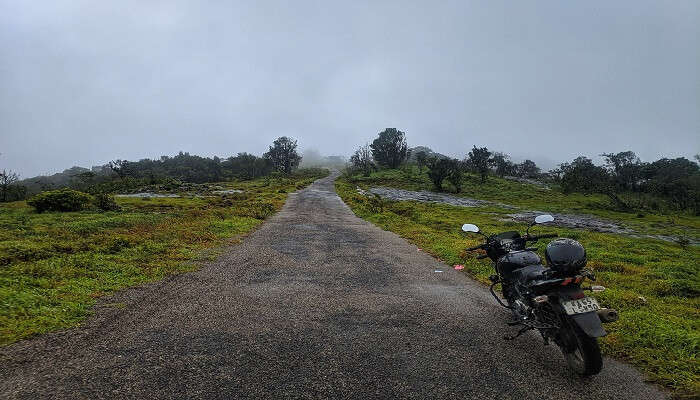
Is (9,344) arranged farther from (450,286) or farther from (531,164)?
(531,164)

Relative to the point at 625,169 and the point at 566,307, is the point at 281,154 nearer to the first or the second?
the point at 625,169

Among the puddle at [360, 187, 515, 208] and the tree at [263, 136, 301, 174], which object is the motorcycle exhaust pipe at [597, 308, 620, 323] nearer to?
the puddle at [360, 187, 515, 208]

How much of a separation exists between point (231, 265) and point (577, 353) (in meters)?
8.10

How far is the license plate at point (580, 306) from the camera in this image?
4.20m

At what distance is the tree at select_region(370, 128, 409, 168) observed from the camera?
105 meters

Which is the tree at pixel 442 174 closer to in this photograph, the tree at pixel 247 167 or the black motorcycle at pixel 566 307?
the black motorcycle at pixel 566 307

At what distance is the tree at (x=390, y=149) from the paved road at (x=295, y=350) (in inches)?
3880

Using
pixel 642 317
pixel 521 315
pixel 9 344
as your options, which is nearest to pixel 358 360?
pixel 521 315

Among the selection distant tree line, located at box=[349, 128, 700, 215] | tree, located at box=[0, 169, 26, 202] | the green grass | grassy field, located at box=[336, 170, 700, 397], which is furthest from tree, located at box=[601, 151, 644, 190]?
tree, located at box=[0, 169, 26, 202]

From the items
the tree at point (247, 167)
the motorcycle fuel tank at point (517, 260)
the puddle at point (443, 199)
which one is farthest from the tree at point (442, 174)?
the tree at point (247, 167)

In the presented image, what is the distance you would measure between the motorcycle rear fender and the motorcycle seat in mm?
426

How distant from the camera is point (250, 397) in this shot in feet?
12.3

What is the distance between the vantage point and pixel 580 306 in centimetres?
423

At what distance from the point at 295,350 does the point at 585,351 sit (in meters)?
3.69
